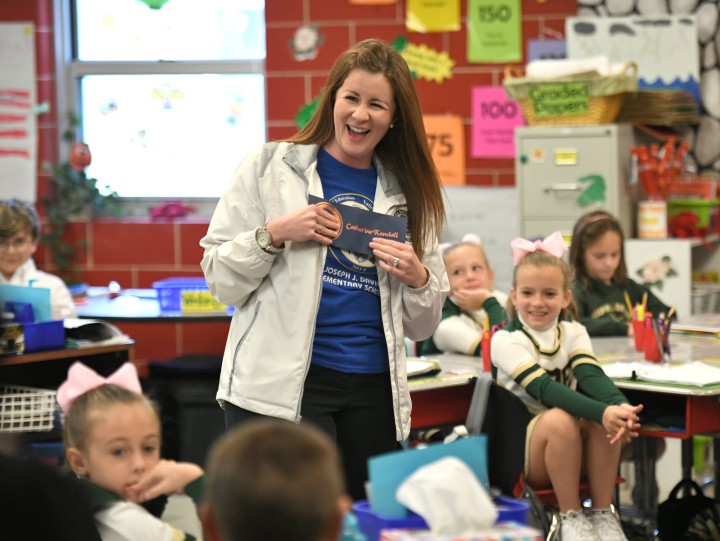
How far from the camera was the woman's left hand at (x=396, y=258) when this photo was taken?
228 cm

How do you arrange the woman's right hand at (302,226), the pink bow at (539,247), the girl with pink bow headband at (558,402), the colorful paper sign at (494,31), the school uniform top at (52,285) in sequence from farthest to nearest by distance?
the colorful paper sign at (494,31)
the school uniform top at (52,285)
the pink bow at (539,247)
the girl with pink bow headband at (558,402)
the woman's right hand at (302,226)

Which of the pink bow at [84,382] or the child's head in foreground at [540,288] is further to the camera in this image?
the child's head in foreground at [540,288]

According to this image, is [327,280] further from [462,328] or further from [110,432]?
[462,328]

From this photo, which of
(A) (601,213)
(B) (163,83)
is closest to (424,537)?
(A) (601,213)

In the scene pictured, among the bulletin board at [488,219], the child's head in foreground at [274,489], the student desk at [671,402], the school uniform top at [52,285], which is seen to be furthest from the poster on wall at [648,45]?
the child's head in foreground at [274,489]

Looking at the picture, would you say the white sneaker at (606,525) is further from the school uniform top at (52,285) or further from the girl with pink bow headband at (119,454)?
the school uniform top at (52,285)

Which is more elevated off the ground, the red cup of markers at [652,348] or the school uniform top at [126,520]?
the red cup of markers at [652,348]

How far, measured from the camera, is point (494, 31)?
527cm

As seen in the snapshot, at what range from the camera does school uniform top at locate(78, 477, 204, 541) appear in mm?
1862

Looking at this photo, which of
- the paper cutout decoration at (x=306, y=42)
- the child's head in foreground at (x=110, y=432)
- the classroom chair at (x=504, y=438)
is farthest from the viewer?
the paper cutout decoration at (x=306, y=42)

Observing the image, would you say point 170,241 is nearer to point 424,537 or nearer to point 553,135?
point 553,135

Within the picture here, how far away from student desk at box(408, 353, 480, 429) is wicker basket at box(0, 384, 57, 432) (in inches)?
42.7

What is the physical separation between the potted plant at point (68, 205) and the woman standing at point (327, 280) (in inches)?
134

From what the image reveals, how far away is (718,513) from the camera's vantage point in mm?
3223
